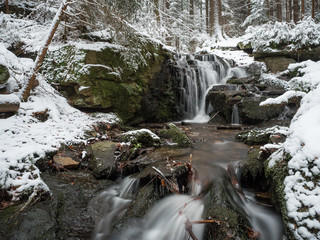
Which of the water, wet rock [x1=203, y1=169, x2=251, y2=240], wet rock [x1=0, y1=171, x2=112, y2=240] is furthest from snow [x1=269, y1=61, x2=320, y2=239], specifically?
the water

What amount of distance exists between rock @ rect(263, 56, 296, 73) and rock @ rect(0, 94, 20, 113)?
1374cm

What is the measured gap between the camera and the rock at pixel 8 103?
453 cm

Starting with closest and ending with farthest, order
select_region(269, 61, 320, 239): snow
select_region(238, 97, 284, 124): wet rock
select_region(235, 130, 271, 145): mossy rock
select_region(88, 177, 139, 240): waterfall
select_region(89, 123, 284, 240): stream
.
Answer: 1. select_region(269, 61, 320, 239): snow
2. select_region(89, 123, 284, 240): stream
3. select_region(88, 177, 139, 240): waterfall
4. select_region(235, 130, 271, 145): mossy rock
5. select_region(238, 97, 284, 124): wet rock

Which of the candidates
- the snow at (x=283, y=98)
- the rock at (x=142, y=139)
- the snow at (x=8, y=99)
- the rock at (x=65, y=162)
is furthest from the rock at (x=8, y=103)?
the snow at (x=283, y=98)

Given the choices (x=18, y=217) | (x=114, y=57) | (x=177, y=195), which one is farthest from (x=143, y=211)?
(x=114, y=57)

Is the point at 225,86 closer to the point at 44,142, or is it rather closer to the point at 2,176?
the point at 44,142

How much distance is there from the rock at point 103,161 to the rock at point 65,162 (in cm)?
37

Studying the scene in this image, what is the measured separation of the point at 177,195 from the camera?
333 cm

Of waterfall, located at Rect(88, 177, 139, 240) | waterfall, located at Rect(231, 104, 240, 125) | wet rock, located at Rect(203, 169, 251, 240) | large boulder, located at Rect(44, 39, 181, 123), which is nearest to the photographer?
wet rock, located at Rect(203, 169, 251, 240)

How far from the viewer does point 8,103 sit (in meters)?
4.59

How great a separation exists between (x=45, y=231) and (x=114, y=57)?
6462 mm

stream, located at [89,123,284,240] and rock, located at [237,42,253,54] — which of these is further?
rock, located at [237,42,253,54]

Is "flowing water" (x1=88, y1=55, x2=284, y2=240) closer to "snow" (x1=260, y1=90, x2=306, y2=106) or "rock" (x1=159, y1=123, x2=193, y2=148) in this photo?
"rock" (x1=159, y1=123, x2=193, y2=148)

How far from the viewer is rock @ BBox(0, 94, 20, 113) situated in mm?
4529
